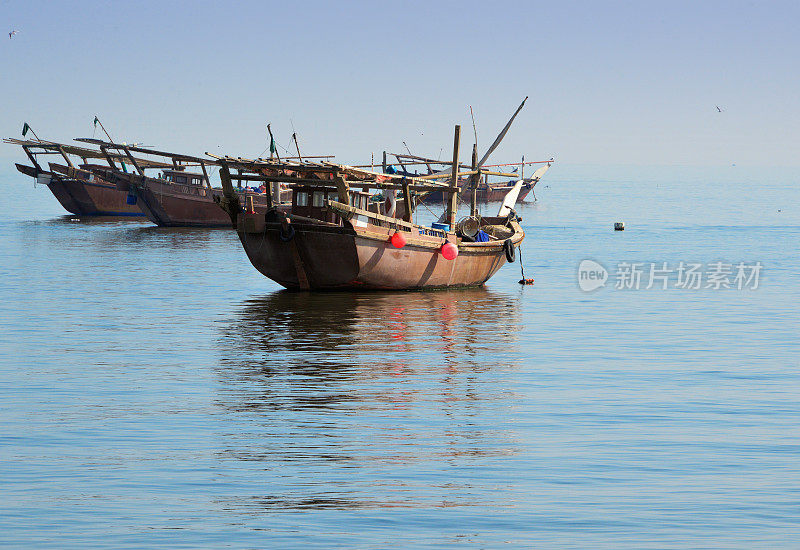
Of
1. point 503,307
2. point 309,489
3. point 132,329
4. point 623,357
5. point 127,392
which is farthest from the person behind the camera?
point 503,307

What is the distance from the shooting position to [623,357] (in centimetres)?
2089

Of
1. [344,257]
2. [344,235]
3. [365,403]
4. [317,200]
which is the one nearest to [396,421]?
[365,403]

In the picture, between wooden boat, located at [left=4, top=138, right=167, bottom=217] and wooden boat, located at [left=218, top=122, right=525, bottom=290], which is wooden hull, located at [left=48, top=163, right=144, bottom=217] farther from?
wooden boat, located at [left=218, top=122, right=525, bottom=290]

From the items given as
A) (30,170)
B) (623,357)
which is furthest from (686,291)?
(30,170)

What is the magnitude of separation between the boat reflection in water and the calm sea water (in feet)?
0.17

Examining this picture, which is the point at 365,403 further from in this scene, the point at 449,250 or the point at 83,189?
the point at 83,189

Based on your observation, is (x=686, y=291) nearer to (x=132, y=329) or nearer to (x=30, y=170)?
(x=132, y=329)

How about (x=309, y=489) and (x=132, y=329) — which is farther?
(x=132, y=329)

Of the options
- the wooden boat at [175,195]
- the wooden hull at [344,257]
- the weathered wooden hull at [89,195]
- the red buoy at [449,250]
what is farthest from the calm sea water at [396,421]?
the weathered wooden hull at [89,195]

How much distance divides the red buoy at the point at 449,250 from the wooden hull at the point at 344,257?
20 cm

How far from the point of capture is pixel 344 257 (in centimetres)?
2922

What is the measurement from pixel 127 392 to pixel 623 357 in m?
9.86

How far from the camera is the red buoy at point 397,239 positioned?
2888 centimetres

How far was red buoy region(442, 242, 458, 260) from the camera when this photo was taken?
30.9 meters
